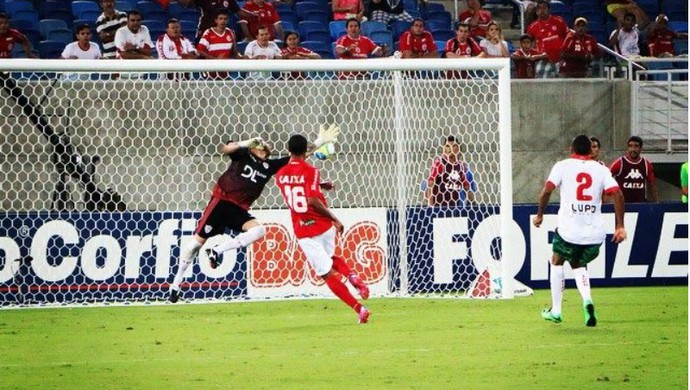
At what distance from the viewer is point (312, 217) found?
13664 mm

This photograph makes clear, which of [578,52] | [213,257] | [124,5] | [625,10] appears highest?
[124,5]

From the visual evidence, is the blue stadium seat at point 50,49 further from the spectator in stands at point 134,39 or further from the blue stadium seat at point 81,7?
the blue stadium seat at point 81,7

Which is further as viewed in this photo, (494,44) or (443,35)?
(443,35)

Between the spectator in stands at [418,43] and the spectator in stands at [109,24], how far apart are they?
416cm

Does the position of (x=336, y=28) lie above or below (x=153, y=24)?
below

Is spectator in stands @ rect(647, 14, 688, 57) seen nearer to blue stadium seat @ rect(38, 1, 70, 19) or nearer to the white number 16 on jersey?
blue stadium seat @ rect(38, 1, 70, 19)

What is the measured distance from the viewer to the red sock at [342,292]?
521 inches

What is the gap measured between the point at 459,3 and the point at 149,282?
1018 centimetres

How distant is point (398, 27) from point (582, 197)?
31.9ft

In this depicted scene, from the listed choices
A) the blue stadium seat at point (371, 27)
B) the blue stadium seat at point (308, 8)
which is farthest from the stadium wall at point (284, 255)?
the blue stadium seat at point (308, 8)

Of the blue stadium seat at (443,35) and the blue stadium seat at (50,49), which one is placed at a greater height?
the blue stadium seat at (50,49)

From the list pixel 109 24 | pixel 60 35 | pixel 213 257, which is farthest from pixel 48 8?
pixel 213 257

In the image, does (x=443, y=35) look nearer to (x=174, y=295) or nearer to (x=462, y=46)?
(x=462, y=46)

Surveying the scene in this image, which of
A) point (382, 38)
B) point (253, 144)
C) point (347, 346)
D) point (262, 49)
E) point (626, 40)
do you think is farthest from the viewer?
point (626, 40)
